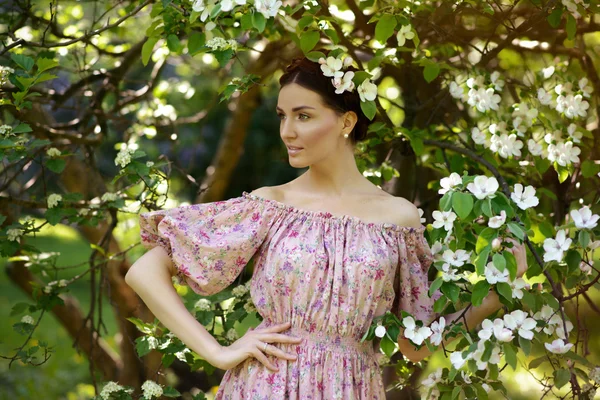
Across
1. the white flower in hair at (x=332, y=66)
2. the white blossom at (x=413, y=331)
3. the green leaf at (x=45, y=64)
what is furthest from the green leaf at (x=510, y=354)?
the green leaf at (x=45, y=64)

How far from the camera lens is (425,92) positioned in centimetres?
332

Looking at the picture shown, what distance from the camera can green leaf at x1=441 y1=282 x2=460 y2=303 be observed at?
1.95m

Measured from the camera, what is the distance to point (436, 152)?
279 centimetres

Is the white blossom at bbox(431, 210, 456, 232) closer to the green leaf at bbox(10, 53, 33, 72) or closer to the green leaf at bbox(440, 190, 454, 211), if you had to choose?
the green leaf at bbox(440, 190, 454, 211)

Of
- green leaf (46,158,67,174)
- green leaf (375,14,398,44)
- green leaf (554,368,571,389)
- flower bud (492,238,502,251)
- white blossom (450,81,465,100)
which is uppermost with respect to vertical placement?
green leaf (375,14,398,44)

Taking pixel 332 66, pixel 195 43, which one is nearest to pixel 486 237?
pixel 332 66

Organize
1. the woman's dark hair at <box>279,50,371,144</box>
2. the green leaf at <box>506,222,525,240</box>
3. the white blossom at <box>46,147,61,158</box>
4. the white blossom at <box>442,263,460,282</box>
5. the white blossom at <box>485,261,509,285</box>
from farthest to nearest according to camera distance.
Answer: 1. the white blossom at <box>46,147,61,158</box>
2. the woman's dark hair at <box>279,50,371,144</box>
3. the white blossom at <box>442,263,460,282</box>
4. the white blossom at <box>485,261,509,285</box>
5. the green leaf at <box>506,222,525,240</box>

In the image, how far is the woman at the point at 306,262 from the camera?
2.09 meters

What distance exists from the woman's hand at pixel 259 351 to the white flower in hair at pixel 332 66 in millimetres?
673

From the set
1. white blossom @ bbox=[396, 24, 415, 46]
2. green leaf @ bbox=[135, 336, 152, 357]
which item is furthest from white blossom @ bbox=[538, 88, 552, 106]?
green leaf @ bbox=[135, 336, 152, 357]

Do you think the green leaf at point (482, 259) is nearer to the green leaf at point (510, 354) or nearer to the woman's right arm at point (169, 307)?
the green leaf at point (510, 354)

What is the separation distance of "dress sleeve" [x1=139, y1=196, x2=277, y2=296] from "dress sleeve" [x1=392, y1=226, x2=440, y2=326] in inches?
14.6

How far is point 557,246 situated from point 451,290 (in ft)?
0.88

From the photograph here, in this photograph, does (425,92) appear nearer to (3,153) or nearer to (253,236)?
(253,236)
